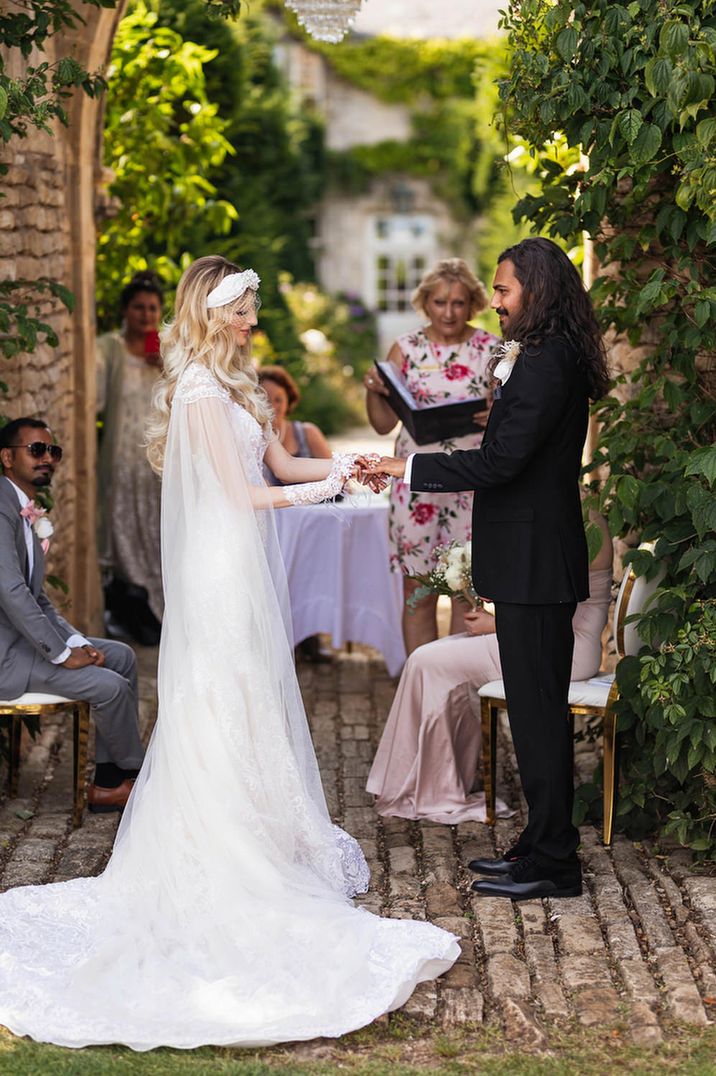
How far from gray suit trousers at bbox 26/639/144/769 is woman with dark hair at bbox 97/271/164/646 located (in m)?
2.88

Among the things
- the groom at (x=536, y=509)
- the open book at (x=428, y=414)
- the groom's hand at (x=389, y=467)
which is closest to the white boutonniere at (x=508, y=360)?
the groom at (x=536, y=509)

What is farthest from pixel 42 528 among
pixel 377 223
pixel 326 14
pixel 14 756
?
pixel 377 223

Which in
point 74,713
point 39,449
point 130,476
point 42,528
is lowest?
point 74,713

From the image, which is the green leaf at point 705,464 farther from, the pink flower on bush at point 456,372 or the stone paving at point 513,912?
the pink flower on bush at point 456,372

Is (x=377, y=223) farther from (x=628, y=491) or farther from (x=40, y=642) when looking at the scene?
(x=628, y=491)

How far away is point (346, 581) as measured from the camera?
774cm

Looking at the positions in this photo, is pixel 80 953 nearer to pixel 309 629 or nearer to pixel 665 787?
pixel 665 787

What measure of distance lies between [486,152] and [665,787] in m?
19.2

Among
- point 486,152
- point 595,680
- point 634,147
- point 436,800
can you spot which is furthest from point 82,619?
point 486,152

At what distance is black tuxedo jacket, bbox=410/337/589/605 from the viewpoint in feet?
14.5

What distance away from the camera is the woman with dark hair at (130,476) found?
8.65 meters

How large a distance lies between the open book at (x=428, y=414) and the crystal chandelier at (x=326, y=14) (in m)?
2.30

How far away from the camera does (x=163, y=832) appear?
443 cm

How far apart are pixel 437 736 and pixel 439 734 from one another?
0.04 ft
